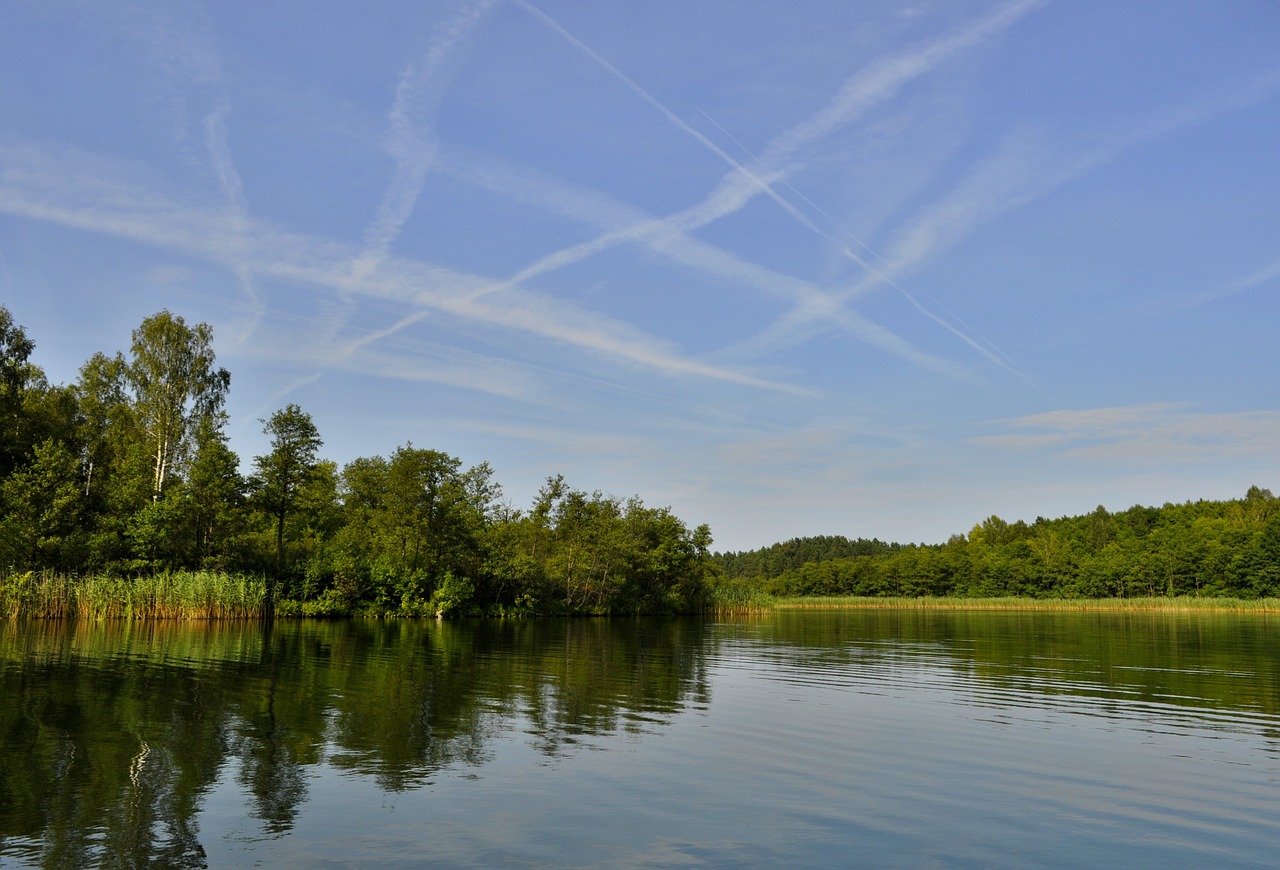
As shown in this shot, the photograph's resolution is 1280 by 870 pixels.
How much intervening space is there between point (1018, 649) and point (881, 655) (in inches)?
347

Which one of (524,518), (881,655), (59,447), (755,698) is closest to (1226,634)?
(881,655)

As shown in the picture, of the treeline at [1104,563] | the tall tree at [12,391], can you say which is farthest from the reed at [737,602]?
the tall tree at [12,391]

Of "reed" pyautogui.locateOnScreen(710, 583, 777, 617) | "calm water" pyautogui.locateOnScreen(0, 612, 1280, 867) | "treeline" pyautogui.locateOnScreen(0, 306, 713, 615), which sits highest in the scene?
"treeline" pyautogui.locateOnScreen(0, 306, 713, 615)

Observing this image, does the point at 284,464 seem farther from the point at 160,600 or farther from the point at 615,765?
the point at 615,765

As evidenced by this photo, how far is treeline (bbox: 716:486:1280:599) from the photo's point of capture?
12750cm

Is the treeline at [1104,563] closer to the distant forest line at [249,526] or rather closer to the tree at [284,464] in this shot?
the distant forest line at [249,526]

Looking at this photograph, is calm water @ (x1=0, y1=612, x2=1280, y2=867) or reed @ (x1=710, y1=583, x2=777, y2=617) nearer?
calm water @ (x1=0, y1=612, x2=1280, y2=867)

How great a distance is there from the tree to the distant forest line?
0.11 metres

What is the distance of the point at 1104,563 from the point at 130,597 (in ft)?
477

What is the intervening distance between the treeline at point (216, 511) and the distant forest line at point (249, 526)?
0.14 metres

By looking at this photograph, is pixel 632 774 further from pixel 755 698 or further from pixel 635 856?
pixel 755 698

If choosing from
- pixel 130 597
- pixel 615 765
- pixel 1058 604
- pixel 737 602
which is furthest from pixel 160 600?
pixel 1058 604

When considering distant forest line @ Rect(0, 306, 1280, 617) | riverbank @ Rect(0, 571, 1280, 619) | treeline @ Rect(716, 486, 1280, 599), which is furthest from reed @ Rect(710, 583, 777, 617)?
riverbank @ Rect(0, 571, 1280, 619)

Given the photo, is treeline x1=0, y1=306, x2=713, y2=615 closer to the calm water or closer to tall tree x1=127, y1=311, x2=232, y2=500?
tall tree x1=127, y1=311, x2=232, y2=500
